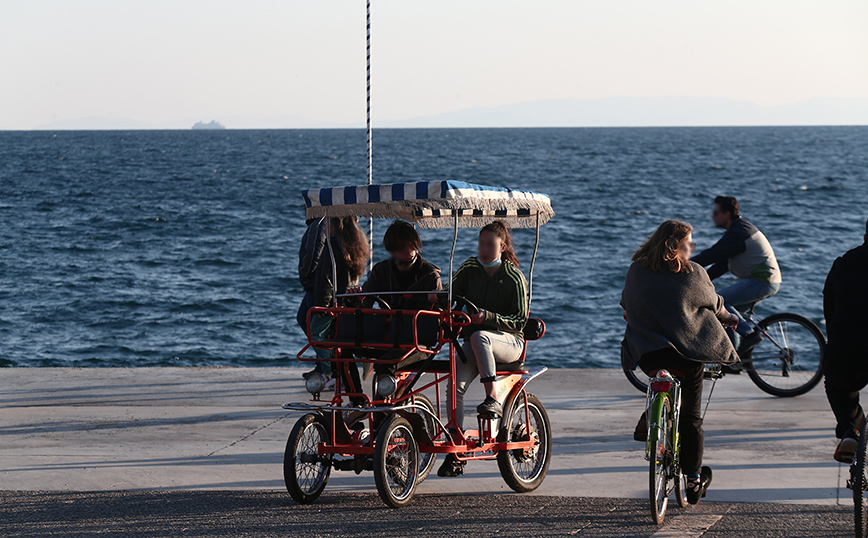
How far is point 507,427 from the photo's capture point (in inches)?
249

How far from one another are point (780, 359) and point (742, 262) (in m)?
0.99

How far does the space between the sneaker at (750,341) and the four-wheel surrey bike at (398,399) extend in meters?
3.56

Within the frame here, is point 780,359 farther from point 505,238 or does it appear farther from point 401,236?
point 401,236

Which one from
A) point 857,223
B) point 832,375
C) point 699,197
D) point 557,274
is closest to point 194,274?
point 557,274

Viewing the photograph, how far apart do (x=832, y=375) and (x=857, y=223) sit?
41.3 meters

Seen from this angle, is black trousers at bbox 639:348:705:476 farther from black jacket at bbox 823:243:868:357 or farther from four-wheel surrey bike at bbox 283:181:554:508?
four-wheel surrey bike at bbox 283:181:554:508

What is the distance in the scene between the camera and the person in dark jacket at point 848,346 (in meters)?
5.28

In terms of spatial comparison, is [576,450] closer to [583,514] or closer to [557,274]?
[583,514]

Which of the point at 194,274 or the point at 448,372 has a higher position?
the point at 448,372

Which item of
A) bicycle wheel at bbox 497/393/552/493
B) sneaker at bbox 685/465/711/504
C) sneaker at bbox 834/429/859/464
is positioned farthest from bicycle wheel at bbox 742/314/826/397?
sneaker at bbox 834/429/859/464

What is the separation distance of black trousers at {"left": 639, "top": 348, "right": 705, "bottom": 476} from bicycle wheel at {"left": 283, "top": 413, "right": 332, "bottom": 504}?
2.02 meters

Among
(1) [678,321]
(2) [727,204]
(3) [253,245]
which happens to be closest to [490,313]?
(1) [678,321]

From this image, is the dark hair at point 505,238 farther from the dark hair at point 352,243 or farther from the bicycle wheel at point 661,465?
the dark hair at point 352,243

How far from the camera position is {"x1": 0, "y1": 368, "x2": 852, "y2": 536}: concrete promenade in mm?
6312
